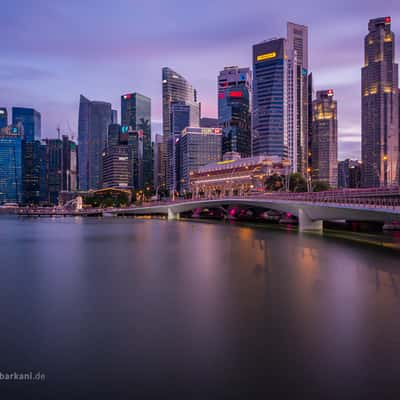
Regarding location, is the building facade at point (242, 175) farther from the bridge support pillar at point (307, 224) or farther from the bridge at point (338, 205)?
the bridge support pillar at point (307, 224)

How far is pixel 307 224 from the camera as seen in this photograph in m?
54.8

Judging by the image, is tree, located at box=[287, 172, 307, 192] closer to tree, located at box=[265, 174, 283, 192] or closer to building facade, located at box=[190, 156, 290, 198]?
tree, located at box=[265, 174, 283, 192]

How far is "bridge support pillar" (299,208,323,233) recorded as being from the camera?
54312mm

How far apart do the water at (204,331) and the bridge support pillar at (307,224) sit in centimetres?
2764

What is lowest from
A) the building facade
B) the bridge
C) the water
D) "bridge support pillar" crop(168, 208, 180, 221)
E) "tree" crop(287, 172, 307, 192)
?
"bridge support pillar" crop(168, 208, 180, 221)

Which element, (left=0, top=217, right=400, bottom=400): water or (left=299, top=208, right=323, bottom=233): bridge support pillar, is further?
(left=299, top=208, right=323, bottom=233): bridge support pillar

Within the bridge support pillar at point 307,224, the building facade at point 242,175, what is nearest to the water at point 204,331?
the bridge support pillar at point 307,224

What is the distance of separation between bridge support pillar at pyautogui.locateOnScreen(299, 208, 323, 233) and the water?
27642 millimetres

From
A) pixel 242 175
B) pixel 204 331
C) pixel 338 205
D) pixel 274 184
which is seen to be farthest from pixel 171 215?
pixel 204 331

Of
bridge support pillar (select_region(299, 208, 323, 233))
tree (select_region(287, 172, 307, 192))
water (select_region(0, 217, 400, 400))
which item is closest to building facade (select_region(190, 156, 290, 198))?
tree (select_region(287, 172, 307, 192))

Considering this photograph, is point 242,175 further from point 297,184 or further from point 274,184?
point 297,184

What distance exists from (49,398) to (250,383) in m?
4.78

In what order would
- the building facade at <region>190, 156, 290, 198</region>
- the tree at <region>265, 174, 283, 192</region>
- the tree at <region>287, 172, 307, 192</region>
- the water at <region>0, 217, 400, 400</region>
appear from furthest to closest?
the building facade at <region>190, 156, 290, 198</region> → the tree at <region>265, 174, 283, 192</region> → the tree at <region>287, 172, 307, 192</region> → the water at <region>0, 217, 400, 400</region>

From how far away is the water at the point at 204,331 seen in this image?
30.1ft
